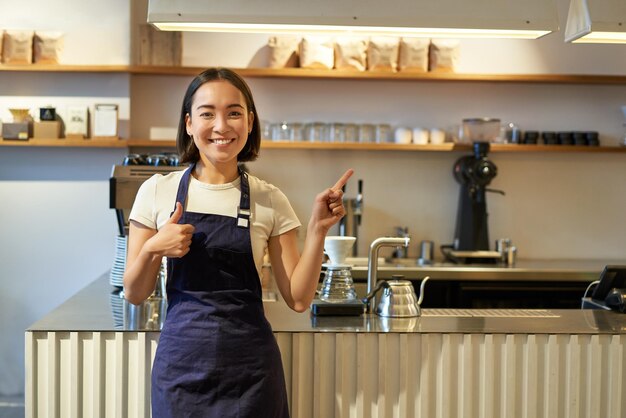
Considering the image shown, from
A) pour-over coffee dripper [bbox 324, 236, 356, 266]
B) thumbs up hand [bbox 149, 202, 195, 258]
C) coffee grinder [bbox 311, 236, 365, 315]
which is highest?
thumbs up hand [bbox 149, 202, 195, 258]

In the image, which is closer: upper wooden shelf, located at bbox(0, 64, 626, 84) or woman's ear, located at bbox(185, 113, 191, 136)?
woman's ear, located at bbox(185, 113, 191, 136)

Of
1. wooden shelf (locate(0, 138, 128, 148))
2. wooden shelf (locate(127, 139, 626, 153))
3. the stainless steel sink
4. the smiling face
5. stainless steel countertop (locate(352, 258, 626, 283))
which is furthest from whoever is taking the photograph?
wooden shelf (locate(127, 139, 626, 153))

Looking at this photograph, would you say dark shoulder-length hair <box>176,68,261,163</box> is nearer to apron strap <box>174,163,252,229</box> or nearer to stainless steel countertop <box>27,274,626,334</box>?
apron strap <box>174,163,252,229</box>

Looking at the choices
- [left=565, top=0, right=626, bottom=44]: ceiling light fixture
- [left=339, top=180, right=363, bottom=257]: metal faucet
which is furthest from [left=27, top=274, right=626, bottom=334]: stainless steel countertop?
[left=339, top=180, right=363, bottom=257]: metal faucet

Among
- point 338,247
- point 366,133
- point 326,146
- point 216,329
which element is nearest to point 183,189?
point 216,329

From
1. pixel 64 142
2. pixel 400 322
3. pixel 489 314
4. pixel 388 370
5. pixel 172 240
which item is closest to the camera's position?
pixel 172 240

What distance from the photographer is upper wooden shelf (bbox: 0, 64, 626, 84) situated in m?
5.12

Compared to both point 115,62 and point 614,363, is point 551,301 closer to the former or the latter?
point 614,363

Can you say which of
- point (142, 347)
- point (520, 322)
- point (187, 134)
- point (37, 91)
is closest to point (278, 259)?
point (187, 134)

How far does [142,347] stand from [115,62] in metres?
2.99

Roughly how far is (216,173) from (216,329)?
1.35 feet

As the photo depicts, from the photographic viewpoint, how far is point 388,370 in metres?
2.75

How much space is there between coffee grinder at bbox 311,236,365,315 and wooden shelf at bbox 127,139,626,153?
2219 mm

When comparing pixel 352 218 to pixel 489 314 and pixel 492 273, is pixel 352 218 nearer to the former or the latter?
pixel 492 273
